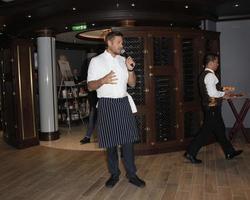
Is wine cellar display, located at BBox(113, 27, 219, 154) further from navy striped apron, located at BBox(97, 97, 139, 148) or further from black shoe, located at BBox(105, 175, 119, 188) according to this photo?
→ navy striped apron, located at BBox(97, 97, 139, 148)

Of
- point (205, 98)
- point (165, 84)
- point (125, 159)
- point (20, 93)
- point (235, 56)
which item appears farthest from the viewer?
point (235, 56)

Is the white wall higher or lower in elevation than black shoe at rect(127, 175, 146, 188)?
higher

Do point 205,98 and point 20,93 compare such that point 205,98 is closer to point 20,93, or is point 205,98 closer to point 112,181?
point 112,181

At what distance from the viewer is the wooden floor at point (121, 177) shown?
11.5 ft

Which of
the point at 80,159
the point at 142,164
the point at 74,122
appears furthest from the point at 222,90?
the point at 74,122

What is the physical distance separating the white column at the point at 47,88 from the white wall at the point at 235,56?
3.48 meters

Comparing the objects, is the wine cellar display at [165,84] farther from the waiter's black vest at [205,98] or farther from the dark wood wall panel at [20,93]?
the dark wood wall panel at [20,93]

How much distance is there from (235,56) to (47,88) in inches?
153

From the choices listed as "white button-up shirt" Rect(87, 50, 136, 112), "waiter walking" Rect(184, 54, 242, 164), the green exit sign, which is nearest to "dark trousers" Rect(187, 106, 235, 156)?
"waiter walking" Rect(184, 54, 242, 164)

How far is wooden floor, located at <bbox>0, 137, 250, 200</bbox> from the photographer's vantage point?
3.52m

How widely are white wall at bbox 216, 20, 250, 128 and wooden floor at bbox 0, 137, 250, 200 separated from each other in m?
1.83

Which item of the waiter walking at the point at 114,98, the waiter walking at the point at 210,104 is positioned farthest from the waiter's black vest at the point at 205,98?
the waiter walking at the point at 114,98

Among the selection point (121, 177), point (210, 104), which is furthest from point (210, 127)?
point (121, 177)

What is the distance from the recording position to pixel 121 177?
13.5ft
